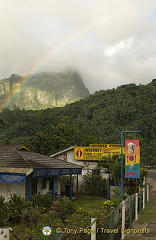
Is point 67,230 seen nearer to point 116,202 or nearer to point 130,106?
point 116,202

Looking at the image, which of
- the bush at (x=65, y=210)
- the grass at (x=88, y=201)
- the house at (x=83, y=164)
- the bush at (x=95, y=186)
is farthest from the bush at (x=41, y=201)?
the house at (x=83, y=164)

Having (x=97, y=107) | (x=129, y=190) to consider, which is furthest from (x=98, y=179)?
(x=97, y=107)

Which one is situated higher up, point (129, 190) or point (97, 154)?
point (97, 154)

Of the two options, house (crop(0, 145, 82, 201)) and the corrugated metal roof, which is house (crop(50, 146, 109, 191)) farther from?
the corrugated metal roof

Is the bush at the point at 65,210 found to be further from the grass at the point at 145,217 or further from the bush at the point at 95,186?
the bush at the point at 95,186

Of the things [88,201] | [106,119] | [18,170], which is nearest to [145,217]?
[18,170]

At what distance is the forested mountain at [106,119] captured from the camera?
70325 millimetres

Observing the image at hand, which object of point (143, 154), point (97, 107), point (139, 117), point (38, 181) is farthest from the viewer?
point (97, 107)

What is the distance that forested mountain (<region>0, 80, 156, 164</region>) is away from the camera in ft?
231

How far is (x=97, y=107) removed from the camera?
310ft

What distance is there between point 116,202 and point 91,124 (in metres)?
72.6

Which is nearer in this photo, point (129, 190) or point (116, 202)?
point (116, 202)

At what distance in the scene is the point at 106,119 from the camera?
277ft

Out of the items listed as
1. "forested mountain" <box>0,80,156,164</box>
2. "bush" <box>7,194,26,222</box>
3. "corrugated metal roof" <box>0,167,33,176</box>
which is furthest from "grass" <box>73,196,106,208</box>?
"forested mountain" <box>0,80,156,164</box>
